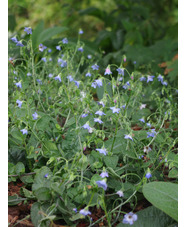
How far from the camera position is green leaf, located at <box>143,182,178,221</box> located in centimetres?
118

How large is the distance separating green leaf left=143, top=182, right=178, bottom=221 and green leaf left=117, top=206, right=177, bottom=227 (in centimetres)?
13

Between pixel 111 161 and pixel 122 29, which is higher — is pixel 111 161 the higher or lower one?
the higher one

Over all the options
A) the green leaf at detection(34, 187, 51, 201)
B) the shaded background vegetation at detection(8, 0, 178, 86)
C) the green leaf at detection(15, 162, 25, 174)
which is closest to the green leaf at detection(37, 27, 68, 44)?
the shaded background vegetation at detection(8, 0, 178, 86)

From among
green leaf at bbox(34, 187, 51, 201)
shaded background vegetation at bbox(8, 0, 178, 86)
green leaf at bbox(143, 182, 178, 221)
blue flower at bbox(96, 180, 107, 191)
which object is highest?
blue flower at bbox(96, 180, 107, 191)

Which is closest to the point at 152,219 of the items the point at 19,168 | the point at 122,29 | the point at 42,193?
the point at 42,193

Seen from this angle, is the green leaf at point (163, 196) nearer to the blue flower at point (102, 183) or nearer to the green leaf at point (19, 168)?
the blue flower at point (102, 183)

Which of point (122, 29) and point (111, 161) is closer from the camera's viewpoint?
point (111, 161)

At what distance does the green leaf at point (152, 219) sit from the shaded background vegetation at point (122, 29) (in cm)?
121

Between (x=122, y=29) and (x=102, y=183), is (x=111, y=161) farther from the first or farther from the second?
(x=122, y=29)

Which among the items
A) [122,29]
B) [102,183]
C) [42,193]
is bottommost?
[122,29]

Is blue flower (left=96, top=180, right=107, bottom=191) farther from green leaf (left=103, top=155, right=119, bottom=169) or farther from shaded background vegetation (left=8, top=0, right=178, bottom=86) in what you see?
shaded background vegetation (left=8, top=0, right=178, bottom=86)

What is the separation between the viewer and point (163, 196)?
1.22 meters

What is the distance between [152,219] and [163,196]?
0.47 ft
